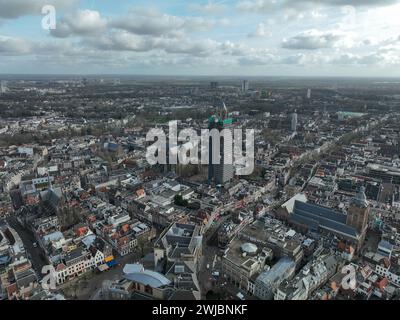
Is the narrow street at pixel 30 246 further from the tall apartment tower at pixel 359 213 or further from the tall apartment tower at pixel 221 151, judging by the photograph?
the tall apartment tower at pixel 359 213

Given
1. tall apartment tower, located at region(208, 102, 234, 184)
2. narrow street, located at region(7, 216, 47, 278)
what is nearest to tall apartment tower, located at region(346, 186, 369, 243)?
tall apartment tower, located at region(208, 102, 234, 184)

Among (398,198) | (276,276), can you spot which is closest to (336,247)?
(276,276)

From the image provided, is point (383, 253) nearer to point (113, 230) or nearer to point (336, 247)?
point (336, 247)

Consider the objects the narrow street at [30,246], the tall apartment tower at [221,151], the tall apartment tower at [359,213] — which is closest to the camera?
the narrow street at [30,246]

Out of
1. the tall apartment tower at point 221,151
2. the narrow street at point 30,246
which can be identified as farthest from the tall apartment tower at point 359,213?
the narrow street at point 30,246

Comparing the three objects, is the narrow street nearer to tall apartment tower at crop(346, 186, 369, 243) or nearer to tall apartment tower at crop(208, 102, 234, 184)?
tall apartment tower at crop(208, 102, 234, 184)
